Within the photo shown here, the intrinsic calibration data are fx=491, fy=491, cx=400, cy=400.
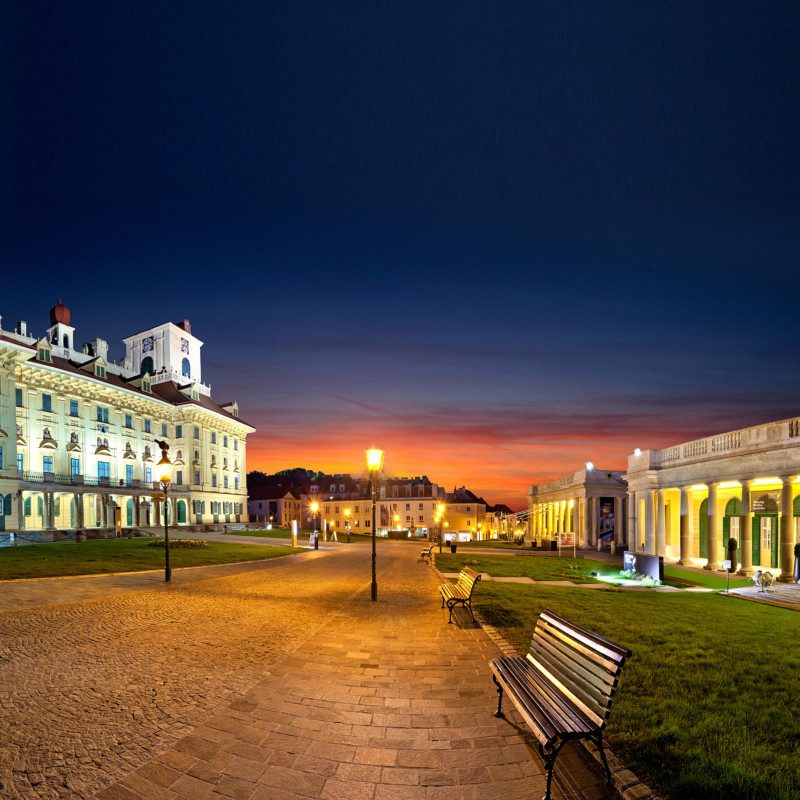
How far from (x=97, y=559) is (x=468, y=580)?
21.4 meters

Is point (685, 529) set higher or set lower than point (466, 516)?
higher

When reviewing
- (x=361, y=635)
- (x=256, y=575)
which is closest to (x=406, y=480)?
(x=256, y=575)

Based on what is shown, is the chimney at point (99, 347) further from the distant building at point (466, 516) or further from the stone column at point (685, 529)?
the distant building at point (466, 516)

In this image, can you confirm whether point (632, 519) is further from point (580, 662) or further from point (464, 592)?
point (580, 662)

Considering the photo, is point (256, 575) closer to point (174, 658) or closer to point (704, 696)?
point (174, 658)

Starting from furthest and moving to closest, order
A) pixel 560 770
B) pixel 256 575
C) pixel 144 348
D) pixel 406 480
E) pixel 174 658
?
pixel 406 480, pixel 144 348, pixel 256 575, pixel 174 658, pixel 560 770

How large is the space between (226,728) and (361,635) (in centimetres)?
452

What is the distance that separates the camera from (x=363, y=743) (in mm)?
5219

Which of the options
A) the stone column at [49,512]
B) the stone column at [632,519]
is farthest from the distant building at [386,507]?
the stone column at [632,519]

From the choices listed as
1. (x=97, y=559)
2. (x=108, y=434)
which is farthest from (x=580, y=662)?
(x=108, y=434)

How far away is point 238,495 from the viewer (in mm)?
72812

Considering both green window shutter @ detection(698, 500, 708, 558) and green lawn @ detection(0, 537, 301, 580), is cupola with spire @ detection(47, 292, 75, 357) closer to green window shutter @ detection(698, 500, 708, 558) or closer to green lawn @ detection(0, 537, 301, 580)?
green lawn @ detection(0, 537, 301, 580)

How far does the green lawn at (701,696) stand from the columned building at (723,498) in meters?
12.5

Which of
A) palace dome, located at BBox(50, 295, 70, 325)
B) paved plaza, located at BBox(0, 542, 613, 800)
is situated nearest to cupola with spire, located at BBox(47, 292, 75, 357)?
palace dome, located at BBox(50, 295, 70, 325)
